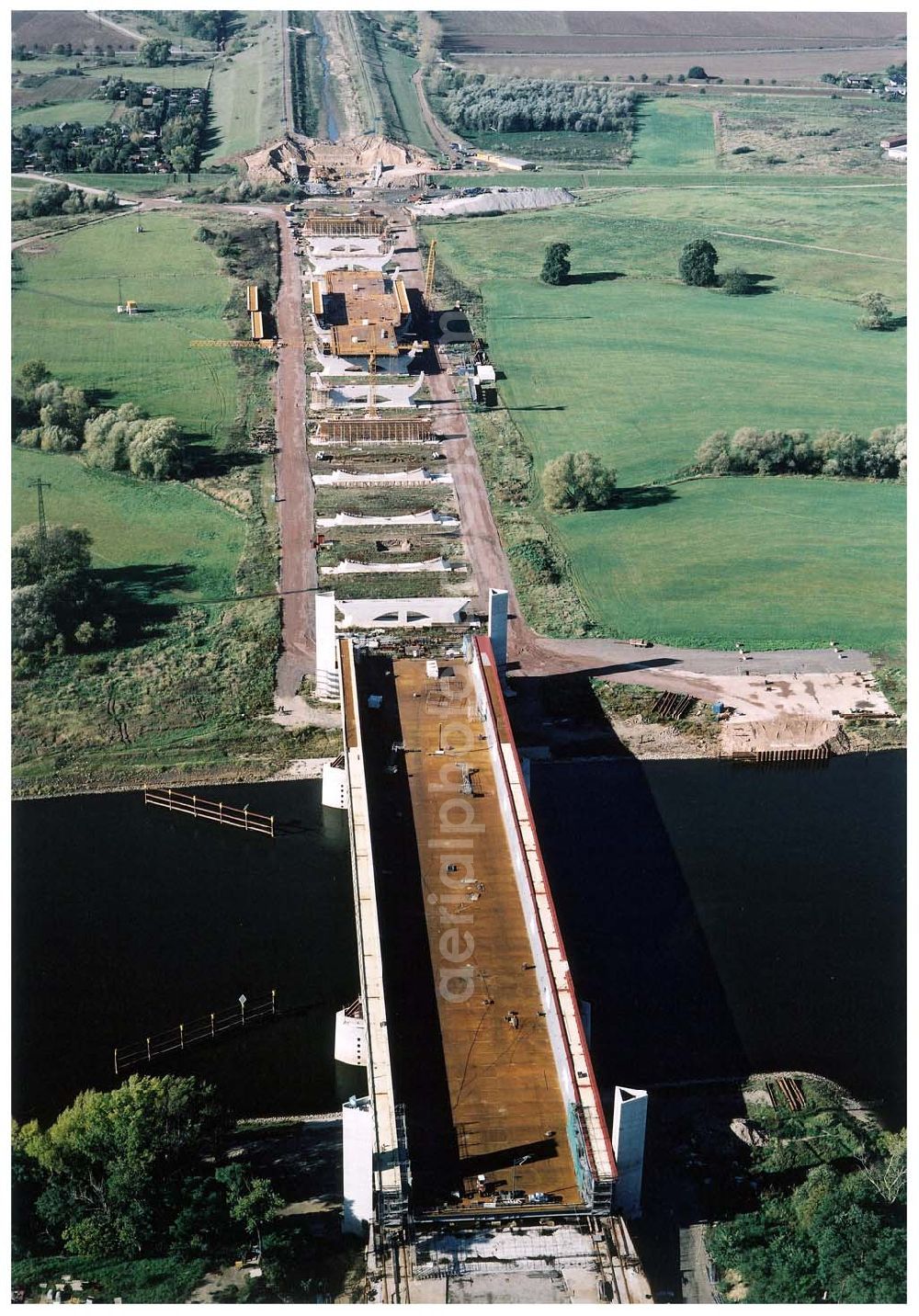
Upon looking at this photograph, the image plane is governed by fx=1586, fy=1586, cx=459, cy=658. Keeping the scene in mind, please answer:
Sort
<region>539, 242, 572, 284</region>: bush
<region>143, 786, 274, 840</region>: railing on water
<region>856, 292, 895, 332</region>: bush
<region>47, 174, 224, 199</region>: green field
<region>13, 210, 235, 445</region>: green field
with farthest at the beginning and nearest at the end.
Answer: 1. <region>47, 174, 224, 199</region>: green field
2. <region>539, 242, 572, 284</region>: bush
3. <region>856, 292, 895, 332</region>: bush
4. <region>13, 210, 235, 445</region>: green field
5. <region>143, 786, 274, 840</region>: railing on water

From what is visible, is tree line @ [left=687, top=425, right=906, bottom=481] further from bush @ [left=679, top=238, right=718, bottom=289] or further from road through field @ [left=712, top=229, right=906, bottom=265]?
road through field @ [left=712, top=229, right=906, bottom=265]

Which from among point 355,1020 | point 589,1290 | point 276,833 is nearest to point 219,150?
point 276,833

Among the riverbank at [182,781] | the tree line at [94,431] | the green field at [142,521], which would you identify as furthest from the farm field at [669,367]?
A: the riverbank at [182,781]

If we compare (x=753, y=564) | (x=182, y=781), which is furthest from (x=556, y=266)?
(x=182, y=781)

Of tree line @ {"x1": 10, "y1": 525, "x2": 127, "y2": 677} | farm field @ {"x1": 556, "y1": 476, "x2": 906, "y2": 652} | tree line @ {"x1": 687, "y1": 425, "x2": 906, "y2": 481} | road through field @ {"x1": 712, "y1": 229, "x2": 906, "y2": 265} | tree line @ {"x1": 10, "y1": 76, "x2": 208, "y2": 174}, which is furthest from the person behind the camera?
tree line @ {"x1": 10, "y1": 76, "x2": 208, "y2": 174}

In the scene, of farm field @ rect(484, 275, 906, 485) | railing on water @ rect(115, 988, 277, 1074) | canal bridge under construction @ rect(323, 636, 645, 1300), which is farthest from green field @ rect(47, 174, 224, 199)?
railing on water @ rect(115, 988, 277, 1074)

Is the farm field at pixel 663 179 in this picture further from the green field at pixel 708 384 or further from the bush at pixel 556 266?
the bush at pixel 556 266
